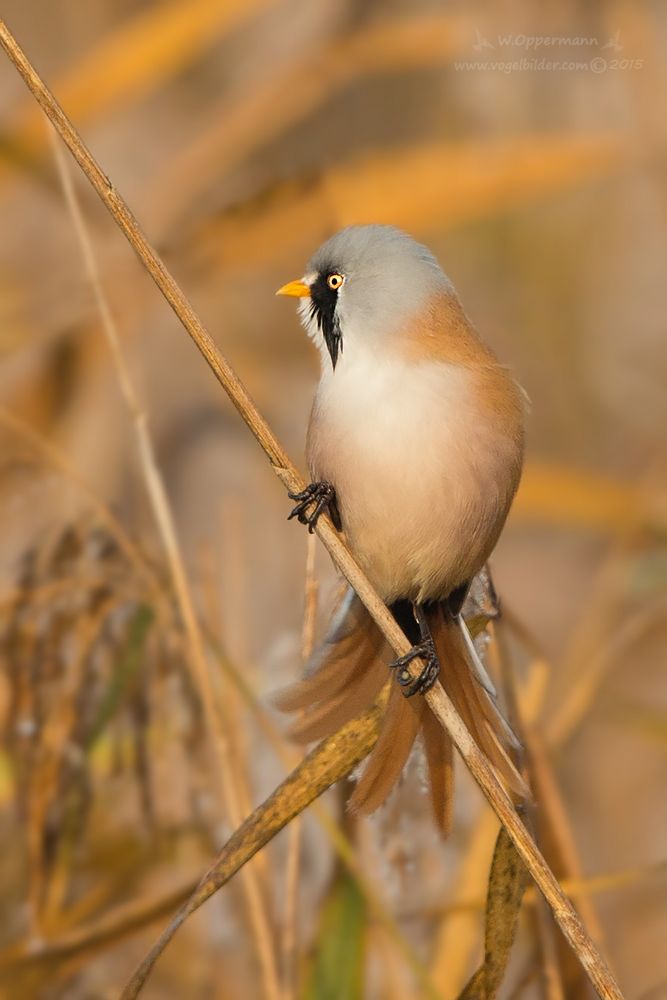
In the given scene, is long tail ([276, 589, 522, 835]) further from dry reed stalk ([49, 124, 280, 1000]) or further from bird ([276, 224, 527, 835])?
dry reed stalk ([49, 124, 280, 1000])

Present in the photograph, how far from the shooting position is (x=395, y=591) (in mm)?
1697

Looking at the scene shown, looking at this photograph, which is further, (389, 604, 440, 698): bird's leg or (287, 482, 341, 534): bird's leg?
(287, 482, 341, 534): bird's leg

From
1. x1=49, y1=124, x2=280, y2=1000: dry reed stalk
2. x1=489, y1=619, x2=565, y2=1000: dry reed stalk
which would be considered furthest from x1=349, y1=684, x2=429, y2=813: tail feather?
x1=49, y1=124, x2=280, y2=1000: dry reed stalk

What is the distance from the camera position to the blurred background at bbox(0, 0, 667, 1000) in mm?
1892

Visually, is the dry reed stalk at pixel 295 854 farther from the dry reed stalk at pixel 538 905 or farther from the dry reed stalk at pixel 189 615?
the dry reed stalk at pixel 538 905

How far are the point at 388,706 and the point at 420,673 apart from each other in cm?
8

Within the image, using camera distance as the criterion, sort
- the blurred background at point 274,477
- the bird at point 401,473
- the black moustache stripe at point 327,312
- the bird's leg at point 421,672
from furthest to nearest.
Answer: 1. the blurred background at point 274,477
2. the black moustache stripe at point 327,312
3. the bird at point 401,473
4. the bird's leg at point 421,672

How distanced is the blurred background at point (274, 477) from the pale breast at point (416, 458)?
0.13 metres

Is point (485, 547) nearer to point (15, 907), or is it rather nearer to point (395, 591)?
point (395, 591)

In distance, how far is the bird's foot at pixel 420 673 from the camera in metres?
1.43

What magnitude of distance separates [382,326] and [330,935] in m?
0.94

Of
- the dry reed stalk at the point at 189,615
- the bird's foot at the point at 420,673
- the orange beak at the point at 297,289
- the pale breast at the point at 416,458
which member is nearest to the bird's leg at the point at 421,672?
the bird's foot at the point at 420,673

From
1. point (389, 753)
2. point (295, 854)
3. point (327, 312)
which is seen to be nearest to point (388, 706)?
point (389, 753)

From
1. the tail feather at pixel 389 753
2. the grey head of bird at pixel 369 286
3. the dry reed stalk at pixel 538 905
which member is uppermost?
the grey head of bird at pixel 369 286
